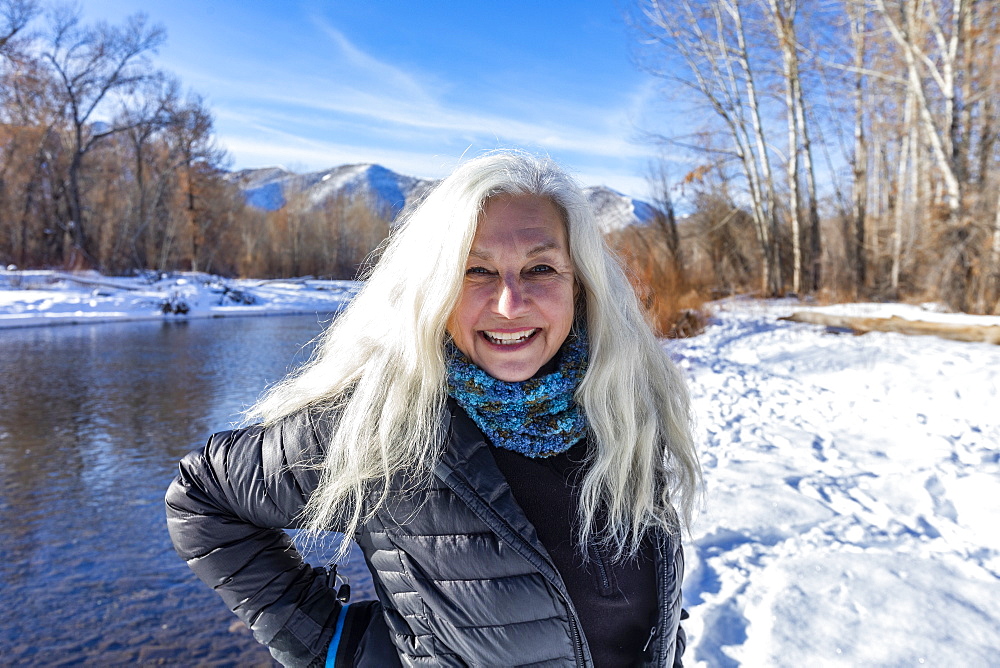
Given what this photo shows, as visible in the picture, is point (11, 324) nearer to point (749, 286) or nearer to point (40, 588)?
point (40, 588)

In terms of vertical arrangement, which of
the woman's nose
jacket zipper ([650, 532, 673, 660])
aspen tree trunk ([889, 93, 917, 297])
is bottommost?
jacket zipper ([650, 532, 673, 660])

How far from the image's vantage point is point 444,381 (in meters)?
1.41

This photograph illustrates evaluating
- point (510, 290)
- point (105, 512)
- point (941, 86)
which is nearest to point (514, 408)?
point (510, 290)

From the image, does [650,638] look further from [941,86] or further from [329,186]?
[329,186]

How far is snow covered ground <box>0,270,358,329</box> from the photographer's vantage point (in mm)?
19609

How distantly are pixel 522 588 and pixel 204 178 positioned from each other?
44.7 meters

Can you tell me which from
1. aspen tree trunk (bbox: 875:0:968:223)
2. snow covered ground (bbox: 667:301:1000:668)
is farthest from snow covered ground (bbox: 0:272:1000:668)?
aspen tree trunk (bbox: 875:0:968:223)

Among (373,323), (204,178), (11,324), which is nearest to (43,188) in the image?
(204,178)

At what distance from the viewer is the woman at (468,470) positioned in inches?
49.8

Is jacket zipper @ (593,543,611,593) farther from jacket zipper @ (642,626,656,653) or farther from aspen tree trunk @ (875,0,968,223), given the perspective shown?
aspen tree trunk @ (875,0,968,223)

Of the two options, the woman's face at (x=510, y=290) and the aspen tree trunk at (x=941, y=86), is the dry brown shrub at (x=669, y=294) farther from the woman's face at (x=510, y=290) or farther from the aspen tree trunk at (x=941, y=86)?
the woman's face at (x=510, y=290)

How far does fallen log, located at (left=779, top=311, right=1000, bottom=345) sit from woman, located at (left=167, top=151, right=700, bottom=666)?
334 inches

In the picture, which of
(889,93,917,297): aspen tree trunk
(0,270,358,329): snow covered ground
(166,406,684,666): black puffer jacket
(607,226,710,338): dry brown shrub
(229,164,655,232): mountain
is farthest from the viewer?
(229,164,655,232): mountain

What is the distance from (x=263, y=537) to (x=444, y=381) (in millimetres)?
550
